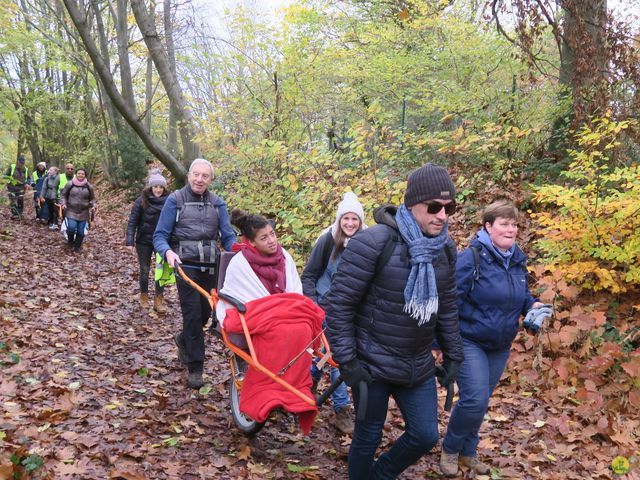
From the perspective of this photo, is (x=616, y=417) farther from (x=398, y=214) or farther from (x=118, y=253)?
(x=118, y=253)

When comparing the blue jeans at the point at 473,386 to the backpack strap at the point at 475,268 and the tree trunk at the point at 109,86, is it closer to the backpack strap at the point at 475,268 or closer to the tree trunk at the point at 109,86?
the backpack strap at the point at 475,268

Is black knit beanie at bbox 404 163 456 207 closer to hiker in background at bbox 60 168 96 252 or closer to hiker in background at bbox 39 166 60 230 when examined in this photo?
hiker in background at bbox 60 168 96 252

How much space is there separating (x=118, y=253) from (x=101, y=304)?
544cm

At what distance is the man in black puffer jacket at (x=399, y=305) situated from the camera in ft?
10.4

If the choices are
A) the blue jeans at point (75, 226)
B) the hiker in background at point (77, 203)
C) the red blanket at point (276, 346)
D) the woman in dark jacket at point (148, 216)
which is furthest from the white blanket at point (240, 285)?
the blue jeans at point (75, 226)

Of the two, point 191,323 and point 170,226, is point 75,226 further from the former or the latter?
point 191,323

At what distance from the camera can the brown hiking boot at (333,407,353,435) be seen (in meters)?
5.16

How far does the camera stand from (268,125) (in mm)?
13016

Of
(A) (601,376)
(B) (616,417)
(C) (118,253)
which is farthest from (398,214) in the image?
(C) (118,253)

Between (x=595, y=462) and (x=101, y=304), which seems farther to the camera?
(x=101, y=304)

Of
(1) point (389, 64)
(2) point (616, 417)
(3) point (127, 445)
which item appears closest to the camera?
(3) point (127, 445)

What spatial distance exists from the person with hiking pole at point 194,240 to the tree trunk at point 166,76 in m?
9.54

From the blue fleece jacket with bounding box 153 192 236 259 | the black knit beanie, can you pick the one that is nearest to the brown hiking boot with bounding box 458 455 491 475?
the black knit beanie

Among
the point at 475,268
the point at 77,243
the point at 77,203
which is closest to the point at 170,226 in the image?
the point at 475,268
